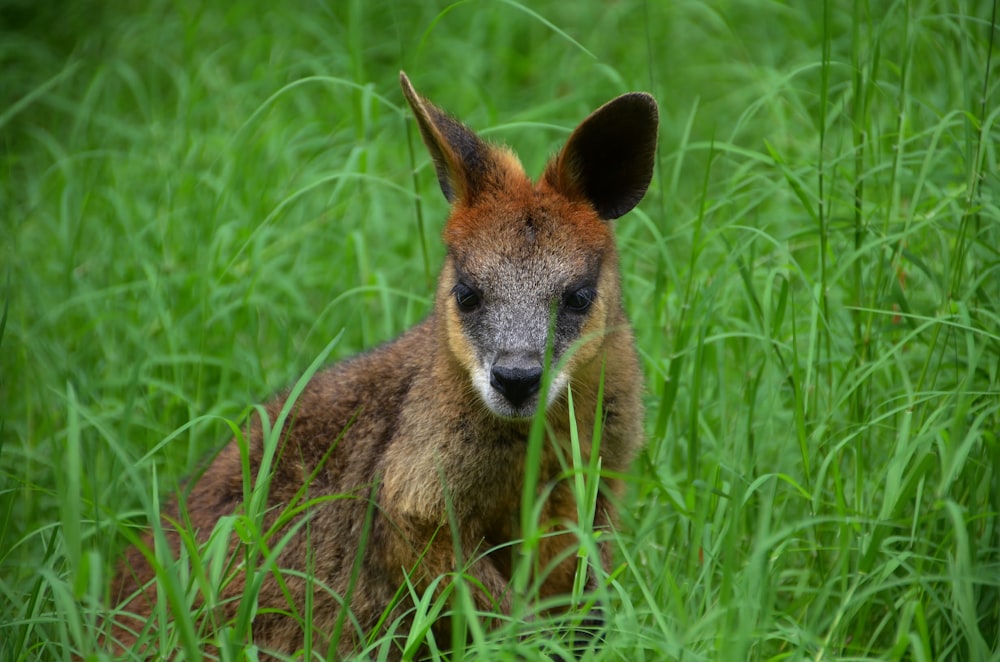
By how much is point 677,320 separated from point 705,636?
79.4 inches

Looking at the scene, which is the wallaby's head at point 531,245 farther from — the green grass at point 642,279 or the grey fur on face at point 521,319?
the green grass at point 642,279

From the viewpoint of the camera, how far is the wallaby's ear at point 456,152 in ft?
12.0

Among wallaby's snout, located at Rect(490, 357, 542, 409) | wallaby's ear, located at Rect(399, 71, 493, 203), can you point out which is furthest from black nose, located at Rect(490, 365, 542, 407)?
wallaby's ear, located at Rect(399, 71, 493, 203)

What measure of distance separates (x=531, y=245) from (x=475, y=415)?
57cm

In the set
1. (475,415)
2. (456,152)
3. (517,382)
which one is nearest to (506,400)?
→ (517,382)

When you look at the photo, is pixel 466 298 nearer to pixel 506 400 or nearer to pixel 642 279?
pixel 506 400

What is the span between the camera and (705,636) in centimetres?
297

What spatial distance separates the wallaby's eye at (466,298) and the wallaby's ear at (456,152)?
0.33 m

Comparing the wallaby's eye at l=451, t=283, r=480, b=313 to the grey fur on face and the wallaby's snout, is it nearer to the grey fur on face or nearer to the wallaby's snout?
the grey fur on face

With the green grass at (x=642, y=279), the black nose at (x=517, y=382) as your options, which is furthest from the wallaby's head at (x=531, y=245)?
the green grass at (x=642, y=279)

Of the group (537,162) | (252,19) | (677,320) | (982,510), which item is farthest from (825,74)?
(252,19)

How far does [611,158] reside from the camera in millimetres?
3734

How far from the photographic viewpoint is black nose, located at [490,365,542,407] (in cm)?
331

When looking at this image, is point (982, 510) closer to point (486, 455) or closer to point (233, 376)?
point (486, 455)
